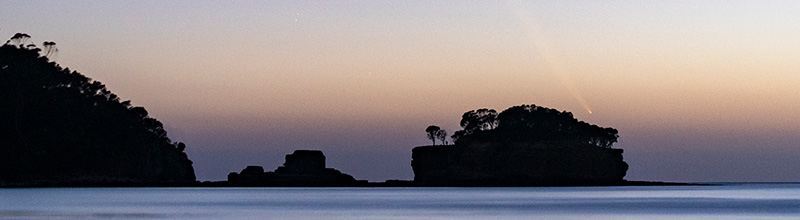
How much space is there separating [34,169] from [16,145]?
14.1ft

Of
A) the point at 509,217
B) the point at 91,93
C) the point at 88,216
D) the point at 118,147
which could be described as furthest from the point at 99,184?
the point at 509,217

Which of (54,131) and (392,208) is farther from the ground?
(54,131)

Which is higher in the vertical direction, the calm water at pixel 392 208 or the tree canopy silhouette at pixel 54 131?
the tree canopy silhouette at pixel 54 131

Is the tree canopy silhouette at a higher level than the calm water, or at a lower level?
higher

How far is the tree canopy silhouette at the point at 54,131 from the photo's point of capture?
162 meters

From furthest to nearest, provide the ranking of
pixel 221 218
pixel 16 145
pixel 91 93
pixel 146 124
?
pixel 146 124
pixel 91 93
pixel 16 145
pixel 221 218

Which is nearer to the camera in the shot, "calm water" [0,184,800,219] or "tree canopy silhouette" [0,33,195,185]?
"calm water" [0,184,800,219]

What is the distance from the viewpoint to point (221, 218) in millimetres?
62688

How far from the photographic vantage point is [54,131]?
16450 cm

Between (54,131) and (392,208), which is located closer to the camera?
(392,208)

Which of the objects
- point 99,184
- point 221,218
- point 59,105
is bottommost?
point 221,218

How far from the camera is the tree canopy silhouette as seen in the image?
162 meters

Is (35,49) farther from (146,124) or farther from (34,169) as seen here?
(146,124)

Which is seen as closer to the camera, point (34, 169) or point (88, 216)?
point (88, 216)
